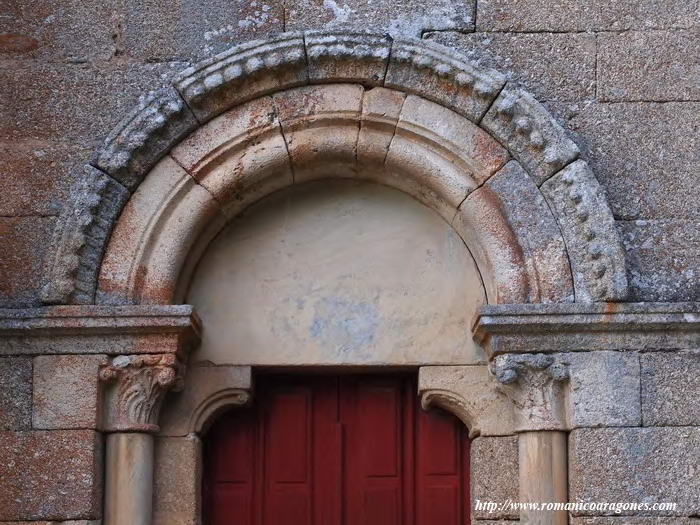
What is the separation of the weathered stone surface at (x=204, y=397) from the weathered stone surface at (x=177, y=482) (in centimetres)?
8

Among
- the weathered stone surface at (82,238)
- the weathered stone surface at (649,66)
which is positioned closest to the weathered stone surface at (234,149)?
the weathered stone surface at (82,238)

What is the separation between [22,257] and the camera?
514 centimetres

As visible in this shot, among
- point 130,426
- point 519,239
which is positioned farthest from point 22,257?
point 519,239

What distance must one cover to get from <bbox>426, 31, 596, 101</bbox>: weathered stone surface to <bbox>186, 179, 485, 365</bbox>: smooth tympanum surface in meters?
0.75

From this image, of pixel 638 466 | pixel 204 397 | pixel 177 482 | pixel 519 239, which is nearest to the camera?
pixel 638 466

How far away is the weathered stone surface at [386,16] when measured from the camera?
209 inches

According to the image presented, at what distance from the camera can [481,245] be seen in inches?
204

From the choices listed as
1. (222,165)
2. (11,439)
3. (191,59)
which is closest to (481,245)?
(222,165)

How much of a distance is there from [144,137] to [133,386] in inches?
43.5

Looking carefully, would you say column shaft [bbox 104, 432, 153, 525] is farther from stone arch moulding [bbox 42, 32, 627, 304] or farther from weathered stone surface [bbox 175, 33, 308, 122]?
weathered stone surface [bbox 175, 33, 308, 122]

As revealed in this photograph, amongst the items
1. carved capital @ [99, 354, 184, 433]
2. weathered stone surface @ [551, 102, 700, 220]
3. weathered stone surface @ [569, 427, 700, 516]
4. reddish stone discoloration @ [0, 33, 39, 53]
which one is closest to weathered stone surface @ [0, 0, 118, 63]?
reddish stone discoloration @ [0, 33, 39, 53]

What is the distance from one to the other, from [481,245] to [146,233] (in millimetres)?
1500

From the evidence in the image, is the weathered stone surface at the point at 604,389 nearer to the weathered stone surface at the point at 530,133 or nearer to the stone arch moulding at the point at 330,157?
the stone arch moulding at the point at 330,157

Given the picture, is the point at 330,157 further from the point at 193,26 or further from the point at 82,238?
the point at 82,238
